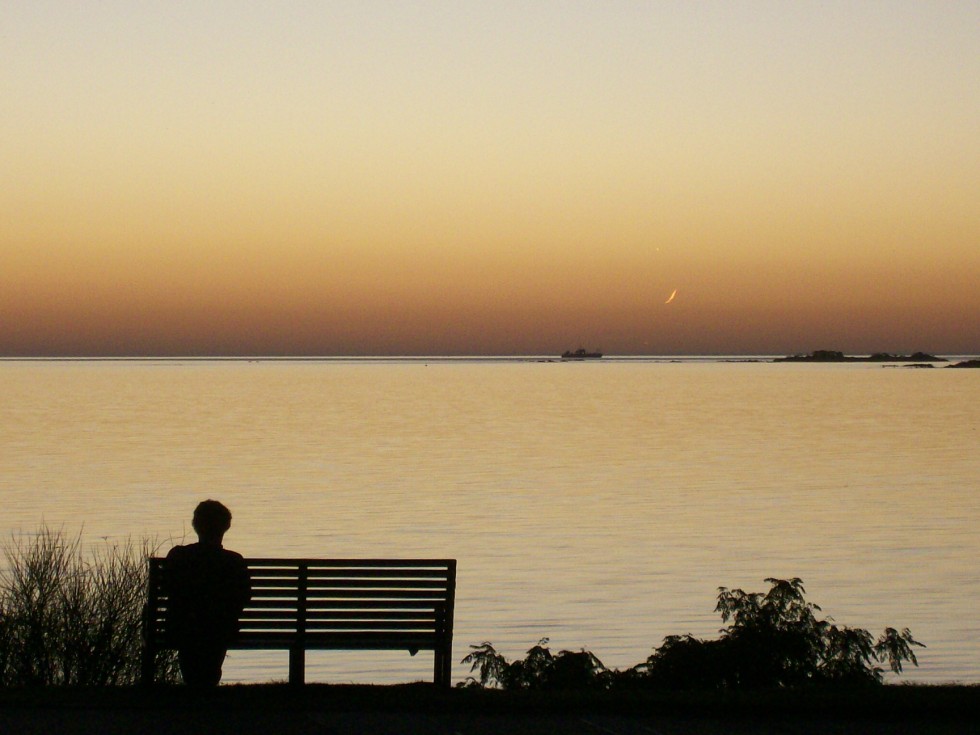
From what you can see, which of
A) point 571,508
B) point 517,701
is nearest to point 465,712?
point 517,701

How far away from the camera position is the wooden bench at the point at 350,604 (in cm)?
1030

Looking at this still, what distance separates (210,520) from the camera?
10211 mm

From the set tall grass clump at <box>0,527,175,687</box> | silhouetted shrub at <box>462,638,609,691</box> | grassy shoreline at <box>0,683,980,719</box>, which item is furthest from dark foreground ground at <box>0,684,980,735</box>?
tall grass clump at <box>0,527,175,687</box>

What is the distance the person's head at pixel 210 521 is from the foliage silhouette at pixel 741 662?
3.00 m

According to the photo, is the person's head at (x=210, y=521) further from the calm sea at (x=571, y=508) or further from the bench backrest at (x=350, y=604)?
the calm sea at (x=571, y=508)

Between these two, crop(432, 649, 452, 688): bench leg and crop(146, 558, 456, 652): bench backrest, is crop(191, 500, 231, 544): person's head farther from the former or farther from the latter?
crop(432, 649, 452, 688): bench leg

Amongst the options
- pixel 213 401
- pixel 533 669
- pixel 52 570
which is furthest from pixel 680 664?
pixel 213 401

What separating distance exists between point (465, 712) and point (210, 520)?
2528mm

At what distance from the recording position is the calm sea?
19.9 meters

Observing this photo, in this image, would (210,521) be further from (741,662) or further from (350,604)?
(741,662)

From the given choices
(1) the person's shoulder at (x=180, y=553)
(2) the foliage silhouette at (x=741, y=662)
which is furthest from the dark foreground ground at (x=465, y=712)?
(2) the foliage silhouette at (x=741, y=662)

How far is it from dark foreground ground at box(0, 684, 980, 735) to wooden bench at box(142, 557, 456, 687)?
2.35 feet

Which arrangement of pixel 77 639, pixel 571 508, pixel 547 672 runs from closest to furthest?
pixel 547 672 → pixel 77 639 → pixel 571 508

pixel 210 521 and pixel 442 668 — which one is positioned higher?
pixel 210 521
